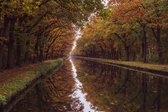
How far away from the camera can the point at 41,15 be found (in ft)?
102

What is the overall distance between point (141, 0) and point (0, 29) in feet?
67.7

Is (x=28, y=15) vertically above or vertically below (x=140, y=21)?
below

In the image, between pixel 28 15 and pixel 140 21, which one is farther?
pixel 140 21

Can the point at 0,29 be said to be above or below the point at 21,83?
above

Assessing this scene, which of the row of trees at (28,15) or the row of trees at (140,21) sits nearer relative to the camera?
the row of trees at (28,15)

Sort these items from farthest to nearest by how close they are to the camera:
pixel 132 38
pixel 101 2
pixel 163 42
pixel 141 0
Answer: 1. pixel 132 38
2. pixel 163 42
3. pixel 141 0
4. pixel 101 2

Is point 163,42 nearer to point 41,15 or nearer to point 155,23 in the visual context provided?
point 155,23

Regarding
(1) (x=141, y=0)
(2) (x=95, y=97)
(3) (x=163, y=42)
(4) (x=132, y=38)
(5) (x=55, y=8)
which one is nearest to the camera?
(2) (x=95, y=97)

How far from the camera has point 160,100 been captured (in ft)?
49.7

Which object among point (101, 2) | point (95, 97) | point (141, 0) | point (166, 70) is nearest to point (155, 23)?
point (141, 0)

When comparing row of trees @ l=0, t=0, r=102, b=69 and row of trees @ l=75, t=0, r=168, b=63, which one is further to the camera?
row of trees @ l=75, t=0, r=168, b=63

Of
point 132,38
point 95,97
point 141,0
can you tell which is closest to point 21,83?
point 95,97

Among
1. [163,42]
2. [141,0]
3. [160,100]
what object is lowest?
[160,100]

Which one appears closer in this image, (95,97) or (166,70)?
(95,97)
